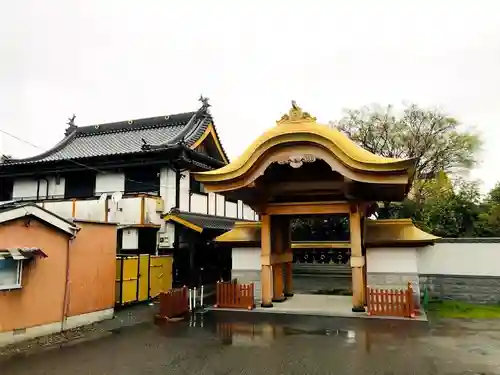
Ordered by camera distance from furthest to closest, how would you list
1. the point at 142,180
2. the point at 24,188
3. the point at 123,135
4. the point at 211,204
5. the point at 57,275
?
A: the point at 123,135
the point at 211,204
the point at 24,188
the point at 142,180
the point at 57,275

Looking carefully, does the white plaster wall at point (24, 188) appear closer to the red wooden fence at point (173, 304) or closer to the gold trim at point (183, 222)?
the gold trim at point (183, 222)

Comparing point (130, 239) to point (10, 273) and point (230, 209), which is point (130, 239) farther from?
point (10, 273)

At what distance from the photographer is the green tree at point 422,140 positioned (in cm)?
2888

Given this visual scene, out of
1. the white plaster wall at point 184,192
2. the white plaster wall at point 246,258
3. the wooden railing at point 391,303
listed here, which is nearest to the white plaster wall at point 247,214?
the white plaster wall at point 184,192

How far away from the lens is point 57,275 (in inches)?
428

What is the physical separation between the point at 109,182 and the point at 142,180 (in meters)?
1.75

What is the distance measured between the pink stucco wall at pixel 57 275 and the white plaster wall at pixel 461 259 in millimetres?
11247

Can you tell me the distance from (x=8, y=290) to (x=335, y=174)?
9.83 metres

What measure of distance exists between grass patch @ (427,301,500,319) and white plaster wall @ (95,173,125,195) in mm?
14149

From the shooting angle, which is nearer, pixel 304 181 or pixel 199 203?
pixel 304 181

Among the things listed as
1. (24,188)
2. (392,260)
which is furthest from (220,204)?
(392,260)

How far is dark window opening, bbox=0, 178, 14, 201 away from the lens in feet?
75.4

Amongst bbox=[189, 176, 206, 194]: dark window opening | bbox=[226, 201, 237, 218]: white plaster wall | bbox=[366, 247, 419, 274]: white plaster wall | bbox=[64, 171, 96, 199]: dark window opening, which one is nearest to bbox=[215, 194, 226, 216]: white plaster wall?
bbox=[226, 201, 237, 218]: white plaster wall

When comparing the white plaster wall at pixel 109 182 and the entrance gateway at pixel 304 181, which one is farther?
the white plaster wall at pixel 109 182
